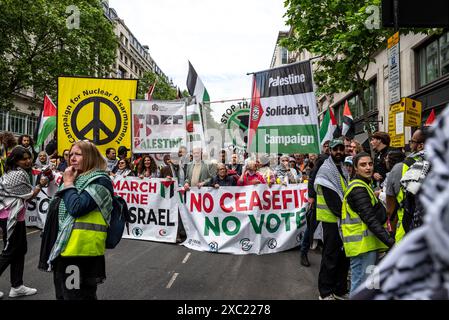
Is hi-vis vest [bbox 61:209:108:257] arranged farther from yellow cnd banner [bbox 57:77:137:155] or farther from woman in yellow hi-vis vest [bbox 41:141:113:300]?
yellow cnd banner [bbox 57:77:137:155]

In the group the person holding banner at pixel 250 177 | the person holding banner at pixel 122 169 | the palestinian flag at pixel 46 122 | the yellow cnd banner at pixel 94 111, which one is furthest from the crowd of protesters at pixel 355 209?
the palestinian flag at pixel 46 122

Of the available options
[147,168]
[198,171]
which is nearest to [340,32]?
[198,171]

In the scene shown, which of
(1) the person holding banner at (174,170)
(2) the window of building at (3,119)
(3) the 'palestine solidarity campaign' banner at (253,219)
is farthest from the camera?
(2) the window of building at (3,119)

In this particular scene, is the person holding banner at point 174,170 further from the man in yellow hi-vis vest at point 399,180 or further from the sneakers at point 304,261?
the man in yellow hi-vis vest at point 399,180

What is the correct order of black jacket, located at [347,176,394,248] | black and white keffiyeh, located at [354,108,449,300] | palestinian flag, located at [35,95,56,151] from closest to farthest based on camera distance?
black and white keffiyeh, located at [354,108,449,300] → black jacket, located at [347,176,394,248] → palestinian flag, located at [35,95,56,151]

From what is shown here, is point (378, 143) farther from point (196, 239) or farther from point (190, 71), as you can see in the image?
point (190, 71)

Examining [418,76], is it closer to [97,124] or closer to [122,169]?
[122,169]

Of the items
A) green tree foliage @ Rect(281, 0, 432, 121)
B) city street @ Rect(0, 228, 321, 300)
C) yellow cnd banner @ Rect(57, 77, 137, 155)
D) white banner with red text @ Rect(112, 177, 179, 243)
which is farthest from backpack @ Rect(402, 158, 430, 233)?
green tree foliage @ Rect(281, 0, 432, 121)

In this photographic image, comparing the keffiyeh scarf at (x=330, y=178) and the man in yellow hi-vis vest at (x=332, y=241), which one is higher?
the keffiyeh scarf at (x=330, y=178)

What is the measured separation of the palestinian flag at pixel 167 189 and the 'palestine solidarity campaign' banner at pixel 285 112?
7.25ft

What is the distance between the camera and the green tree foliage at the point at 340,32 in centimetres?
1129

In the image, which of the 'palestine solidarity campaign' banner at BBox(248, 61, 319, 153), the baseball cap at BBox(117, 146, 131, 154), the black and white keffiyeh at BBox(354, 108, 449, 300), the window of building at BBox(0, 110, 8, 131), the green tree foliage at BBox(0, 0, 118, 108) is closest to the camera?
the black and white keffiyeh at BBox(354, 108, 449, 300)

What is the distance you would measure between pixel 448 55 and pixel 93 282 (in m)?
14.3

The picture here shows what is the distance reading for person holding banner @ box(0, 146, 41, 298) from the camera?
4.09 m
